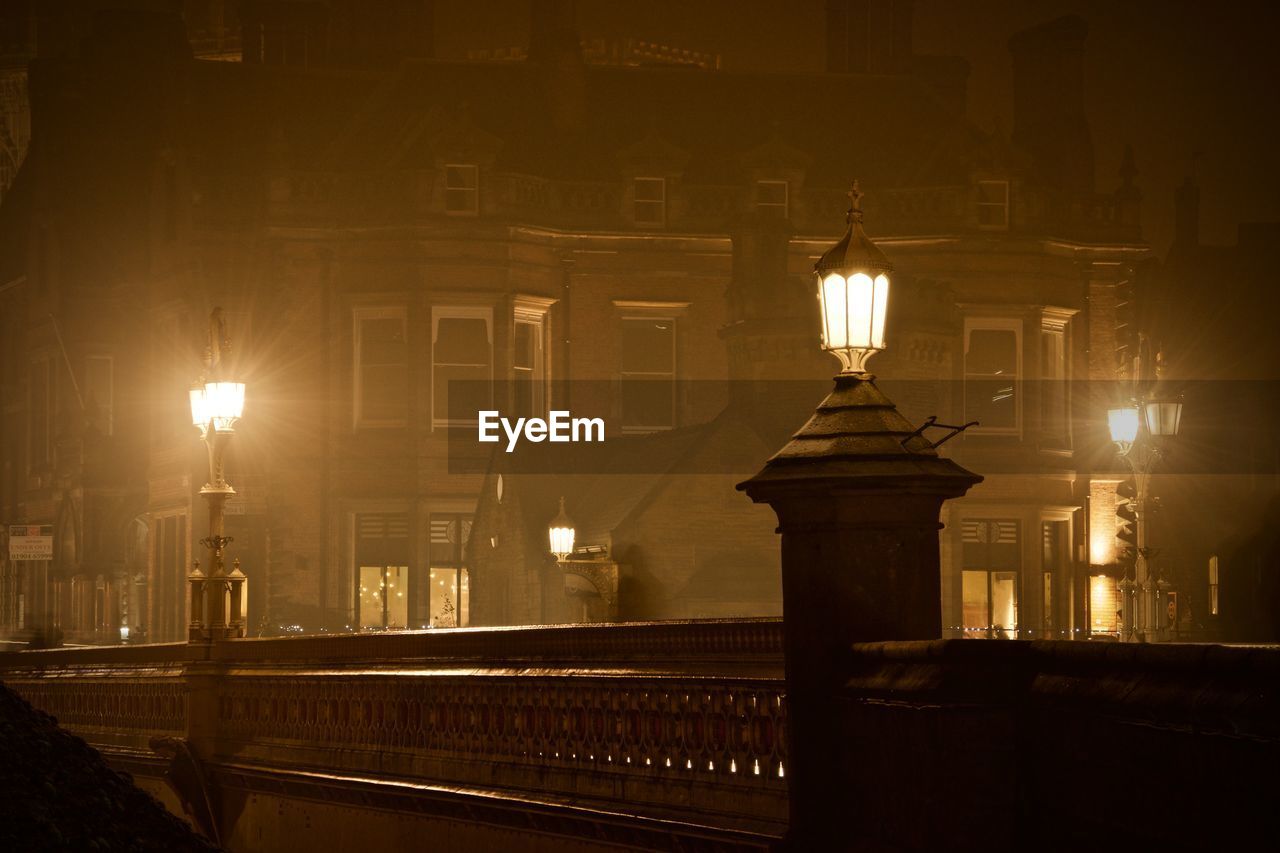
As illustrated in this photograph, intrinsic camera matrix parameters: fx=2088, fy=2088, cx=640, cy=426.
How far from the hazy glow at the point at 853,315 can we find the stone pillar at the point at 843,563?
536mm

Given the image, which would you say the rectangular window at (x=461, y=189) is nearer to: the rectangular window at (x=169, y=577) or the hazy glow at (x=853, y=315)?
the rectangular window at (x=169, y=577)

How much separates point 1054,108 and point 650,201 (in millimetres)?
11311

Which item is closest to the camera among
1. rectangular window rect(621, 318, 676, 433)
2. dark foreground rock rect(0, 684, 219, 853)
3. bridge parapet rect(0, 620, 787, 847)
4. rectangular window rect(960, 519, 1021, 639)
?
dark foreground rock rect(0, 684, 219, 853)

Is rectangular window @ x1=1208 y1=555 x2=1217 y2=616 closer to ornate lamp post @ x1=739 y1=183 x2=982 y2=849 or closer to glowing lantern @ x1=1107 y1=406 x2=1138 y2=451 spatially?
glowing lantern @ x1=1107 y1=406 x2=1138 y2=451

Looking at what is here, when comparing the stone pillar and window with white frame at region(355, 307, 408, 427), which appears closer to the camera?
the stone pillar

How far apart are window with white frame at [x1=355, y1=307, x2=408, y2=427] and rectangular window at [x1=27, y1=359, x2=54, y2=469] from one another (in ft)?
51.5

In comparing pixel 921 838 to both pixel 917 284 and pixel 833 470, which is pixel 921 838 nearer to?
pixel 833 470

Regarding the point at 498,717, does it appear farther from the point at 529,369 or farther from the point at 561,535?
the point at 529,369

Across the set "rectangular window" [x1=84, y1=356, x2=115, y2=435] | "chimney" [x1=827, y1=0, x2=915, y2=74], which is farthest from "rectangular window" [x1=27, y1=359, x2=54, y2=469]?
"chimney" [x1=827, y1=0, x2=915, y2=74]

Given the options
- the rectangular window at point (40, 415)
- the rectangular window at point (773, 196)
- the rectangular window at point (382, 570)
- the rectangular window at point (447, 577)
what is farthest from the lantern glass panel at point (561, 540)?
the rectangular window at point (40, 415)

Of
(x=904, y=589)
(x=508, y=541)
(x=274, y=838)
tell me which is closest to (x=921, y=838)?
(x=904, y=589)

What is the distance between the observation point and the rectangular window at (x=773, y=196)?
49062 mm

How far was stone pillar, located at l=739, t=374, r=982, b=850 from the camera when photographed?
1073 cm

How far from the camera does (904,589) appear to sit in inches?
424
